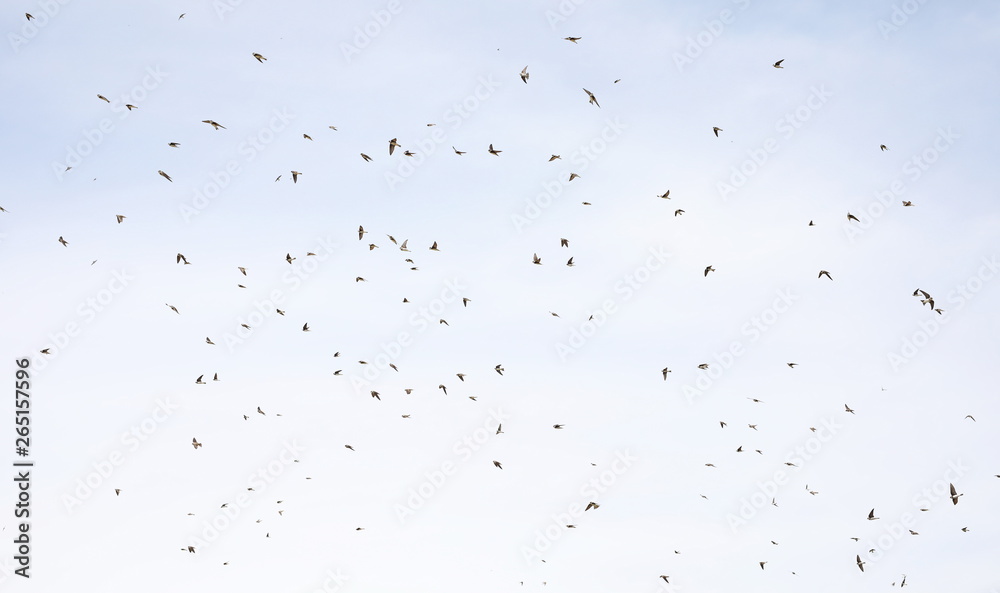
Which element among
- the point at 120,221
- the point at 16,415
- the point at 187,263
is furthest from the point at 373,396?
the point at 16,415

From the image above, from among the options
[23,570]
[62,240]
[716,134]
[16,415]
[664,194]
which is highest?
[716,134]

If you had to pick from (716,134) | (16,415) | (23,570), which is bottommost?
(23,570)

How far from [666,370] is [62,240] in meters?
29.1

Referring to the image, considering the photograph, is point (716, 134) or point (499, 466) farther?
point (499, 466)

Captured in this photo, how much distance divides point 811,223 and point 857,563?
57.0 feet

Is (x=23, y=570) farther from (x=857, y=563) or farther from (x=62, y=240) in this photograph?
(x=857, y=563)

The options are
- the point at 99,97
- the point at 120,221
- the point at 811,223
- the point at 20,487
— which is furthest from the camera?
the point at 20,487

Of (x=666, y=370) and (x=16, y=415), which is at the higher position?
(x=666, y=370)

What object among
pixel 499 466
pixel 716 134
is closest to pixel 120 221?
pixel 499 466

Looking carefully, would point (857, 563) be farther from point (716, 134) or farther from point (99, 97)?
point (99, 97)

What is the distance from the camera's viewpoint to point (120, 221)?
45188 millimetres

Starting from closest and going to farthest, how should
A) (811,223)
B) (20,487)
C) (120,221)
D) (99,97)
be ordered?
(99,97) < (120,221) < (811,223) < (20,487)

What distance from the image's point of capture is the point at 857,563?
51562 millimetres

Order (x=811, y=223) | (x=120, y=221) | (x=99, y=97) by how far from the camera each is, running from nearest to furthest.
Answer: (x=99, y=97) < (x=120, y=221) < (x=811, y=223)
